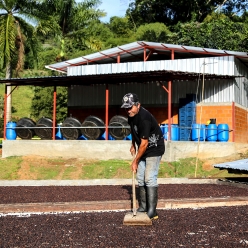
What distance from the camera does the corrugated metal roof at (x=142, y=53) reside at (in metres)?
22.1

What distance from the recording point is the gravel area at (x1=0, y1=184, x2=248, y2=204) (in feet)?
31.8

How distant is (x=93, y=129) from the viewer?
2077 centimetres

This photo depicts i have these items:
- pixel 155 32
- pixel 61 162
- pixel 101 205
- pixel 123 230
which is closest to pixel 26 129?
pixel 61 162

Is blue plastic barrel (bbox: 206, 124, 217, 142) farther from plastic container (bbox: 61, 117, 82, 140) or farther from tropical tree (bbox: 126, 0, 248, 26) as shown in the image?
tropical tree (bbox: 126, 0, 248, 26)

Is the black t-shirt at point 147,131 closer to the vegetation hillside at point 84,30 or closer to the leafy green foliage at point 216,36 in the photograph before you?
the vegetation hillside at point 84,30

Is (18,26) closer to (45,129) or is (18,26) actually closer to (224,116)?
(45,129)

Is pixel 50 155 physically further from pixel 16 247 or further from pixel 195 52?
pixel 16 247

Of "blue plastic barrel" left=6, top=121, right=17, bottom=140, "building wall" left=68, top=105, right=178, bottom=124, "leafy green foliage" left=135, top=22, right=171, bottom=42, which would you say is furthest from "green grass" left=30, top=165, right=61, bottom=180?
"leafy green foliage" left=135, top=22, right=171, bottom=42

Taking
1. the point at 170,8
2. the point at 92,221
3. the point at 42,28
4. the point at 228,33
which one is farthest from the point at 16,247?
the point at 170,8

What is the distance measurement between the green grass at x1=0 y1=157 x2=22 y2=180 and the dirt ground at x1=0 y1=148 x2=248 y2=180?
188mm

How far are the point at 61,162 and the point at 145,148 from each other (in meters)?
13.2

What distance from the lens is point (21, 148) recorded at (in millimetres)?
21891

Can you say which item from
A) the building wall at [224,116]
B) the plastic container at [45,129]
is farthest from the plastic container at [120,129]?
the building wall at [224,116]

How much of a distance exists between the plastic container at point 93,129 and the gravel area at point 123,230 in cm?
1289
